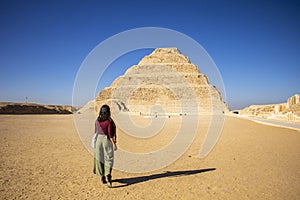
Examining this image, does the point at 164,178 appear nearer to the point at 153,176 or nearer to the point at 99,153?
the point at 153,176

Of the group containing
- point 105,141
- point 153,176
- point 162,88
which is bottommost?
point 153,176

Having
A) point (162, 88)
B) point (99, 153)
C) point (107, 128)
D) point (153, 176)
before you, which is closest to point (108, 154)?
point (99, 153)

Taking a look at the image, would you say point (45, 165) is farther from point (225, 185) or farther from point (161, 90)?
point (161, 90)

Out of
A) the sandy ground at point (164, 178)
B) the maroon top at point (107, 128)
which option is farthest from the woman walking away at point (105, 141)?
the sandy ground at point (164, 178)

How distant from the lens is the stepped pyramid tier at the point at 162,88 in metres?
63.2

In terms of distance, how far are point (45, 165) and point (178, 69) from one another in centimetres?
7059

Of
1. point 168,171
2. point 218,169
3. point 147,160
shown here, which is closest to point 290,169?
point 218,169

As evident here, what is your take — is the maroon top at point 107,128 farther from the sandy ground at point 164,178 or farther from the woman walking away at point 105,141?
the sandy ground at point 164,178

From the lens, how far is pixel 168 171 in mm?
5961

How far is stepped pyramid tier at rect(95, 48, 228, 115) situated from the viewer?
6319 centimetres

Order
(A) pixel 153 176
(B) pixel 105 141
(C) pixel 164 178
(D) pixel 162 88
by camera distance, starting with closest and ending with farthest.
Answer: (B) pixel 105 141 < (C) pixel 164 178 < (A) pixel 153 176 < (D) pixel 162 88

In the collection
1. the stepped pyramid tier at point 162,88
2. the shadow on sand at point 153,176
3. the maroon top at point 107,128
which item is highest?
the stepped pyramid tier at point 162,88

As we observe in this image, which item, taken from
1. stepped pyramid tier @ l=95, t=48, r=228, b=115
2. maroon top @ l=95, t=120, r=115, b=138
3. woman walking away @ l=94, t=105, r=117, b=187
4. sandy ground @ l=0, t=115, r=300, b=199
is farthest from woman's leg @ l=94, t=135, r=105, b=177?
stepped pyramid tier @ l=95, t=48, r=228, b=115

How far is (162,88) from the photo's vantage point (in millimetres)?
71312
